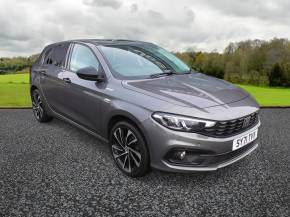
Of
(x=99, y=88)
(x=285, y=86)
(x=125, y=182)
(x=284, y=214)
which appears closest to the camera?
(x=284, y=214)

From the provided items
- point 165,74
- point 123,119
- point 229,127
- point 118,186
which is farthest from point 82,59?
point 229,127

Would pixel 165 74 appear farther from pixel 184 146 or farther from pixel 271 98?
pixel 271 98

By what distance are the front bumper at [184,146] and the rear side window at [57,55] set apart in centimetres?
252

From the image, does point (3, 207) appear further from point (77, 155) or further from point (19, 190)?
point (77, 155)

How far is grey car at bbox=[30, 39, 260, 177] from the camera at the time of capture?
9.39ft

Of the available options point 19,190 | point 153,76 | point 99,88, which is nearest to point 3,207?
point 19,190

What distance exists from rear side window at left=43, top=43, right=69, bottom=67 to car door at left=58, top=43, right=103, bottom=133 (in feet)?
0.90

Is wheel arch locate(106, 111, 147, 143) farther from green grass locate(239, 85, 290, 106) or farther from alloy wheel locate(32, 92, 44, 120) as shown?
green grass locate(239, 85, 290, 106)

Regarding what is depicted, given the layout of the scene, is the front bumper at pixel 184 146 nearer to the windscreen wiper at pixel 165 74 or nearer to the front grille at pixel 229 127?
the front grille at pixel 229 127

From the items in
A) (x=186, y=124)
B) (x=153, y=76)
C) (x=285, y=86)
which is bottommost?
(x=285, y=86)

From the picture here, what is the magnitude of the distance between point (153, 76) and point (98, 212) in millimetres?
1833

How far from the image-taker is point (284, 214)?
9.00ft

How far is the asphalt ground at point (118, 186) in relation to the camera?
2.82 m

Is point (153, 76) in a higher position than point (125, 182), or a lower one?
higher
